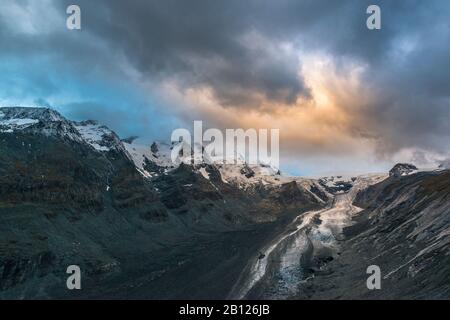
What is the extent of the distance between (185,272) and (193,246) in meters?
63.0

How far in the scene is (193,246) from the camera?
637 ft

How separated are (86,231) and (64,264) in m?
47.8

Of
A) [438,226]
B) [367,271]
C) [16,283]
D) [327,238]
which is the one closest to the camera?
[367,271]

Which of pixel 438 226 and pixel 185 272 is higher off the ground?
pixel 438 226

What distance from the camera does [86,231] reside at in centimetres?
18975

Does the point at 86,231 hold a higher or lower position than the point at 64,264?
higher
